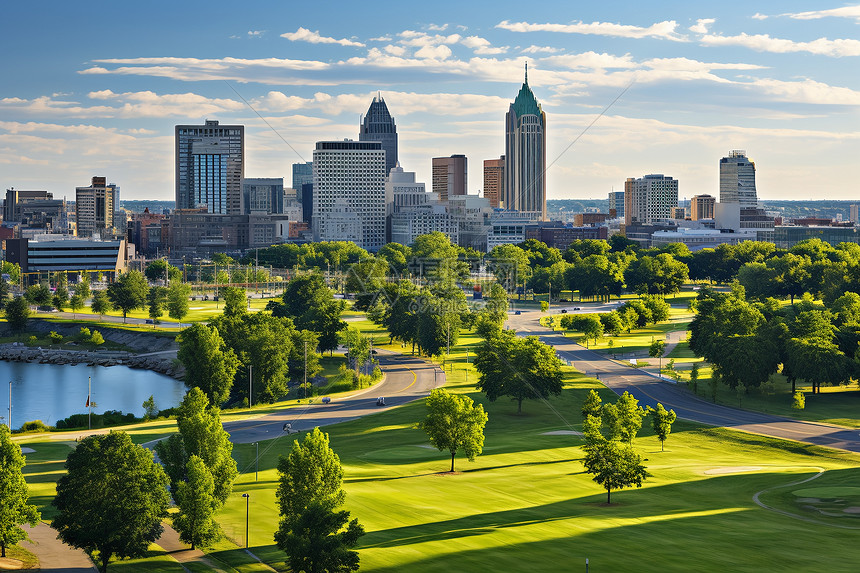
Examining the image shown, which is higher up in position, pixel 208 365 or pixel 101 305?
pixel 101 305

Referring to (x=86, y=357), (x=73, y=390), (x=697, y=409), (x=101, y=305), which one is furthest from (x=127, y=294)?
(x=697, y=409)

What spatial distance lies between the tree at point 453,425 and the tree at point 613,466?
36.3 feet

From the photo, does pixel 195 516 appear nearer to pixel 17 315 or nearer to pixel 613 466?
pixel 613 466

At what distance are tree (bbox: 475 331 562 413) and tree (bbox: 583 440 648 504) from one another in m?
32.0

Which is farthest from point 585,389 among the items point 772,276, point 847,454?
point 772,276

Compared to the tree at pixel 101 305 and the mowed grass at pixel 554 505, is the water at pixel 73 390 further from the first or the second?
the mowed grass at pixel 554 505

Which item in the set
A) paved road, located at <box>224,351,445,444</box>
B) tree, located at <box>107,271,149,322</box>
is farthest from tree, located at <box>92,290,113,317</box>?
paved road, located at <box>224,351,445,444</box>

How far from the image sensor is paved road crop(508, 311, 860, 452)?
8400 centimetres

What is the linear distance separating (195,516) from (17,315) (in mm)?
123855

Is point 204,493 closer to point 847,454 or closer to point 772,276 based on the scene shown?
point 847,454

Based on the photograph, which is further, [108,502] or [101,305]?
[101,305]

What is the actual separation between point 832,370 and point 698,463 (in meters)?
33.6

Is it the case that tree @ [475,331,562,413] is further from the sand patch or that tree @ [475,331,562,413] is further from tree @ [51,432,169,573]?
tree @ [51,432,169,573]

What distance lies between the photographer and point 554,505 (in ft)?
198
